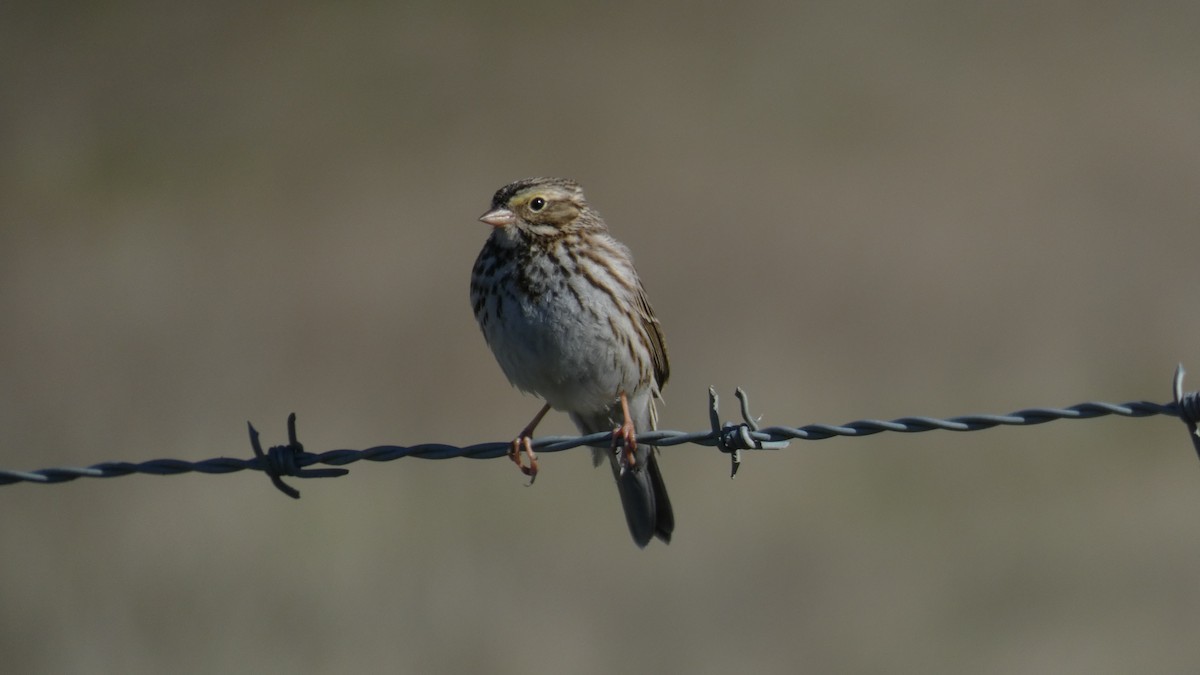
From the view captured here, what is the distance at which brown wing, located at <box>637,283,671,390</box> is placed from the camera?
6.93 metres

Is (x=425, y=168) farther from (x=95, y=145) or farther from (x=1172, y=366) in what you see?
(x=1172, y=366)

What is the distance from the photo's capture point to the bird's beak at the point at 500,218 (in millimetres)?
6711

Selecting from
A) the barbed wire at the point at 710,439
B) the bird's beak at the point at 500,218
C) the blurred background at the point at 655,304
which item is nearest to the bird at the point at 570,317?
the bird's beak at the point at 500,218

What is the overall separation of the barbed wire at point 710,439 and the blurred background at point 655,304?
4179 millimetres

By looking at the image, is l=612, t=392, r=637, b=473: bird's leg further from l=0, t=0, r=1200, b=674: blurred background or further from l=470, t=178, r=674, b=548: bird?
l=0, t=0, r=1200, b=674: blurred background

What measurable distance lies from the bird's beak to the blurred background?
11.9ft

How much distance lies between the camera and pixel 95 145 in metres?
16.6

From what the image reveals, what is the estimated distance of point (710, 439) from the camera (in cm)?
509

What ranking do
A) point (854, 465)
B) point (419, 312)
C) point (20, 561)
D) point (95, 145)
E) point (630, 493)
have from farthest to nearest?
1. point (95, 145)
2. point (419, 312)
3. point (854, 465)
4. point (20, 561)
5. point (630, 493)

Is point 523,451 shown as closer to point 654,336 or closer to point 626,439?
point 626,439

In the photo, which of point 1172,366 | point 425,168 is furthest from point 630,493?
Result: point 425,168

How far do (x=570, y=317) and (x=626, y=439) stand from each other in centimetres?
76

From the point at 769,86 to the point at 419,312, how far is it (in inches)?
241

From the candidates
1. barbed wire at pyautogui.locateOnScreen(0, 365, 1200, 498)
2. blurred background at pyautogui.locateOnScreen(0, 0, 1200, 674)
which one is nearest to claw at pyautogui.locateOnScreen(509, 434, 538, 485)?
barbed wire at pyautogui.locateOnScreen(0, 365, 1200, 498)
